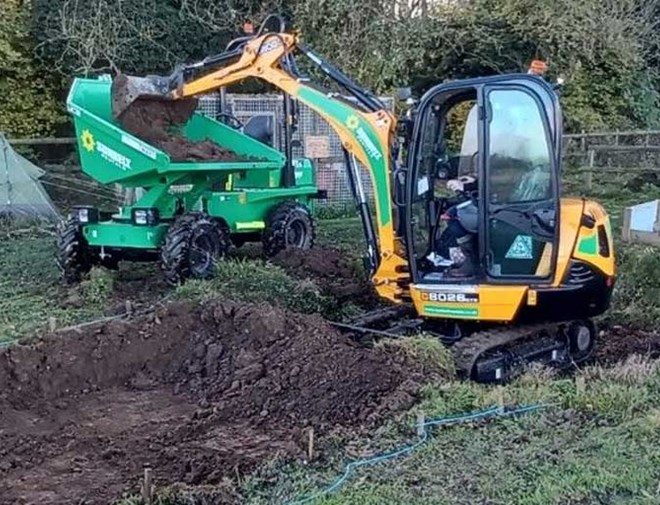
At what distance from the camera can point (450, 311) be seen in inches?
248

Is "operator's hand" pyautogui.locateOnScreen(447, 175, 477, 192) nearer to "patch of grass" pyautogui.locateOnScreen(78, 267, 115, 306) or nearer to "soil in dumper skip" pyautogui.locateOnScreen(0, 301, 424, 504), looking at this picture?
"soil in dumper skip" pyautogui.locateOnScreen(0, 301, 424, 504)

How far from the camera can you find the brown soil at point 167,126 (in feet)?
27.8

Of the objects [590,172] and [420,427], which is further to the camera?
[590,172]

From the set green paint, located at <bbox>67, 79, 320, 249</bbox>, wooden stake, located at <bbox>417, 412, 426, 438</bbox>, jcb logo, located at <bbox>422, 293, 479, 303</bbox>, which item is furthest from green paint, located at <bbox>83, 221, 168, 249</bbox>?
wooden stake, located at <bbox>417, 412, 426, 438</bbox>

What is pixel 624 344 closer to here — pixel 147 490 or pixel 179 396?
pixel 179 396

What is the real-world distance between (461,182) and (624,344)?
1866 millimetres

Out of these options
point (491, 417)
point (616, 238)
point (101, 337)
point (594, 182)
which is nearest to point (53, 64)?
point (594, 182)

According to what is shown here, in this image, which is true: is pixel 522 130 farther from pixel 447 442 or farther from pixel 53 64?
pixel 53 64

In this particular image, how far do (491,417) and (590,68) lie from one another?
1497cm

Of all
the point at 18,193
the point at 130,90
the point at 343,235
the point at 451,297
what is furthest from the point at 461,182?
the point at 18,193

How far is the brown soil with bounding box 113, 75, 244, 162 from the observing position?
27.8 ft

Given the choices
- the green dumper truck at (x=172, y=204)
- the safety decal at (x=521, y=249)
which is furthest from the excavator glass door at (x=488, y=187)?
the green dumper truck at (x=172, y=204)

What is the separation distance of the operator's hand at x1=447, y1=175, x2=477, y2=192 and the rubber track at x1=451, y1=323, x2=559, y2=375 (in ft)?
2.98

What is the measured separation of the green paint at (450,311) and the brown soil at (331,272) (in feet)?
5.08
